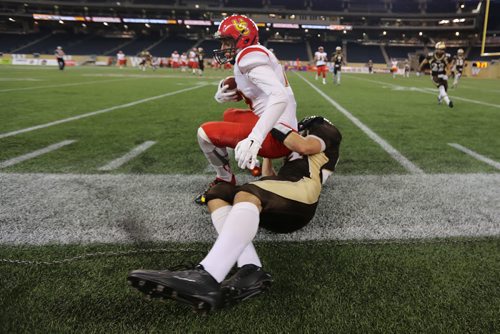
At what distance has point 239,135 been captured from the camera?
2.46 meters

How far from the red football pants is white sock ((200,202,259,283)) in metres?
0.85

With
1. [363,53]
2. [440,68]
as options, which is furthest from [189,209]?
[363,53]

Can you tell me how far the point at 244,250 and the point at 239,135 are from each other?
1.01m

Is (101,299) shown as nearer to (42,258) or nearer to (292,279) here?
(42,258)

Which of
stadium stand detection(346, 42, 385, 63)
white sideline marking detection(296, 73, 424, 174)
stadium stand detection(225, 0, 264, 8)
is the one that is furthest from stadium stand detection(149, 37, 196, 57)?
white sideline marking detection(296, 73, 424, 174)

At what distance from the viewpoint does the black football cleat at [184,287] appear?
1357 millimetres

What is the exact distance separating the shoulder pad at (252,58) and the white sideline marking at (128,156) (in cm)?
208

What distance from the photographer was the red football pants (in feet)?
7.73

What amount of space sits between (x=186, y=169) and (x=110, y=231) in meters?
1.44

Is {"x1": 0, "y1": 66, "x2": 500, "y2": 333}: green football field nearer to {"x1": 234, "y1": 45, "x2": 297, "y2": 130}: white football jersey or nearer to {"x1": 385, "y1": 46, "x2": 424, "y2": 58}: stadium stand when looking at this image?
{"x1": 234, "y1": 45, "x2": 297, "y2": 130}: white football jersey

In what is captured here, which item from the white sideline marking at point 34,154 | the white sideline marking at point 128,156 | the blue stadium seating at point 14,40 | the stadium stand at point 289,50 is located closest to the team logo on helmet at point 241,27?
the white sideline marking at point 128,156

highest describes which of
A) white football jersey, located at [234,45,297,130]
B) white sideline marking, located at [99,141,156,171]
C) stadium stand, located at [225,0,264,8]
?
stadium stand, located at [225,0,264,8]

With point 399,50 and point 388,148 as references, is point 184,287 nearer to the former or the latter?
point 388,148

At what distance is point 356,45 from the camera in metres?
51.8
